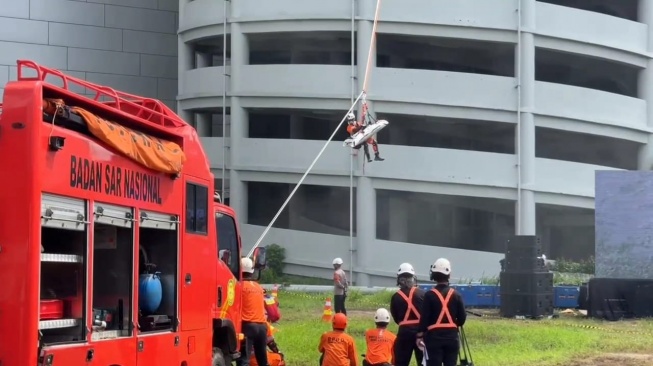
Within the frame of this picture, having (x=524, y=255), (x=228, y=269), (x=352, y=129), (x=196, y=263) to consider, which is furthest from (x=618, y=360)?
(x=196, y=263)

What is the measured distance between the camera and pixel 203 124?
1523 inches

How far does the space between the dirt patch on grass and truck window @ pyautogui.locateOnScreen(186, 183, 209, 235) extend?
7500mm

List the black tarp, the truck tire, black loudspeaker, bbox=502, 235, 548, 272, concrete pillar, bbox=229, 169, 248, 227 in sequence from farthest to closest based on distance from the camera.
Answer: concrete pillar, bbox=229, 169, 248, 227 < black loudspeaker, bbox=502, 235, 548, 272 < the black tarp < the truck tire

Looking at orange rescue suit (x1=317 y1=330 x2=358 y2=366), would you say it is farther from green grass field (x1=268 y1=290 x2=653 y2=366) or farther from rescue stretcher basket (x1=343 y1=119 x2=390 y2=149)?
rescue stretcher basket (x1=343 y1=119 x2=390 y2=149)

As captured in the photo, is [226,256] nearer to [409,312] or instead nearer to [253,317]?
[253,317]

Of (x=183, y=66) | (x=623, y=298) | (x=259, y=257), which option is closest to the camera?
(x=259, y=257)

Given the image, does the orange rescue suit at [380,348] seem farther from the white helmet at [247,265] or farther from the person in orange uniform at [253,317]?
the white helmet at [247,265]

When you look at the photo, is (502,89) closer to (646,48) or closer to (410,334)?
(646,48)

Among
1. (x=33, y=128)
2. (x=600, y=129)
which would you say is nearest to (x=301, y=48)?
(x=600, y=129)

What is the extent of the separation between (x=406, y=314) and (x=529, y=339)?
312 inches

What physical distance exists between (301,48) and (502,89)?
774 cm

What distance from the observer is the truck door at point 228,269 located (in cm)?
1179

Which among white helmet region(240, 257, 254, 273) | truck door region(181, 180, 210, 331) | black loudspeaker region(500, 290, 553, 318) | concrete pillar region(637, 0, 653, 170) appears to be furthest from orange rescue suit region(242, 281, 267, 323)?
concrete pillar region(637, 0, 653, 170)

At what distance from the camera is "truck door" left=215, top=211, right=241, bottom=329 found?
1179 centimetres
